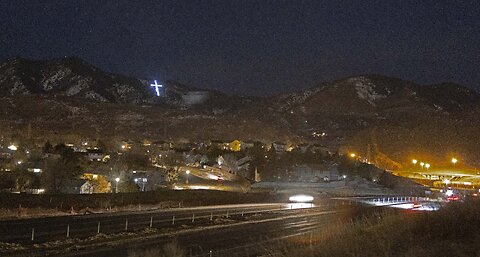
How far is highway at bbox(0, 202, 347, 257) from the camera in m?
23.1

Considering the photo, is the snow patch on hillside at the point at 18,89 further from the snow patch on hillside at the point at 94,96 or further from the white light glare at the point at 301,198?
the white light glare at the point at 301,198

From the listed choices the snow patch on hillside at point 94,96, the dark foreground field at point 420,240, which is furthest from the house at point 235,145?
the dark foreground field at point 420,240

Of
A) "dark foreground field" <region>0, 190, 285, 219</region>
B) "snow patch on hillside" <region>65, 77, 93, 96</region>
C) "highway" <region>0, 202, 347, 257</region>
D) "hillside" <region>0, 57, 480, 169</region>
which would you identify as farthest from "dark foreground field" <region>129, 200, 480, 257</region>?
"snow patch on hillside" <region>65, 77, 93, 96</region>

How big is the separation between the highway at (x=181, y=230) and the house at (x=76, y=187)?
17.6m

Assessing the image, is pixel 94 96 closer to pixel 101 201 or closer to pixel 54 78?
pixel 54 78

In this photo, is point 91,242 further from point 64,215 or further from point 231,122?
point 231,122

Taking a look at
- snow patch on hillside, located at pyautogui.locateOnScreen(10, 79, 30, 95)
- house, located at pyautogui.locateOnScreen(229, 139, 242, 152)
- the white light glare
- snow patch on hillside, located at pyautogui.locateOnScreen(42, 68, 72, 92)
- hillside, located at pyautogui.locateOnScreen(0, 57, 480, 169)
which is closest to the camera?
the white light glare

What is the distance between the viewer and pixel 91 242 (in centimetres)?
2427

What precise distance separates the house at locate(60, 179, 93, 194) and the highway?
17.6 meters

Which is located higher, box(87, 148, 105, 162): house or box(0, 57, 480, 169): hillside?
box(0, 57, 480, 169): hillside

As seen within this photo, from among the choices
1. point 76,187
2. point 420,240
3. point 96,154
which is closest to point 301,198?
point 76,187

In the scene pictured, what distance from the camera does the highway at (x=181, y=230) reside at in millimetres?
23078

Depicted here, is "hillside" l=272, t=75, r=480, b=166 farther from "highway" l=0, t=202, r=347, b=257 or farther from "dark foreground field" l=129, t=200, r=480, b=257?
"dark foreground field" l=129, t=200, r=480, b=257

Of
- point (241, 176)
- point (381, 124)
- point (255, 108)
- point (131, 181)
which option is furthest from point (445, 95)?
point (131, 181)
